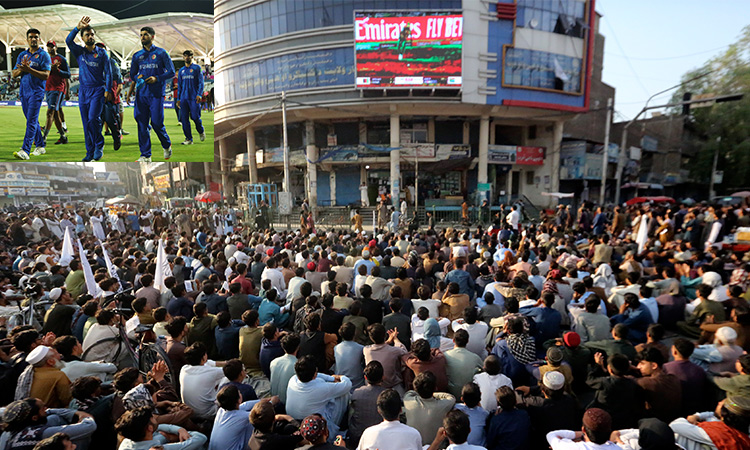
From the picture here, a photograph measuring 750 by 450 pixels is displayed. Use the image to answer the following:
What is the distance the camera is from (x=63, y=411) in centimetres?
304

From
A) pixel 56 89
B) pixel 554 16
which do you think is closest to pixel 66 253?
pixel 56 89

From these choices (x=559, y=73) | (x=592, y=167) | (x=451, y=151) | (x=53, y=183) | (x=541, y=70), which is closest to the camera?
(x=53, y=183)

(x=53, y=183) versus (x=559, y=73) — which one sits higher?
(x=559, y=73)

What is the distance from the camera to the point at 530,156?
1129 inches

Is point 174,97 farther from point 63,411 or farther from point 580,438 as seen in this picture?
point 580,438

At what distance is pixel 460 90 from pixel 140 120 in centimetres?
1866

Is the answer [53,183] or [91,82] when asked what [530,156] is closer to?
[91,82]

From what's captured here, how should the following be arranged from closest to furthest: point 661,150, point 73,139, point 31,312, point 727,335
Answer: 1. point 727,335
2. point 31,312
3. point 73,139
4. point 661,150

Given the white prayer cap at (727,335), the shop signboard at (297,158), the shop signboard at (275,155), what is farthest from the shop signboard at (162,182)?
the white prayer cap at (727,335)

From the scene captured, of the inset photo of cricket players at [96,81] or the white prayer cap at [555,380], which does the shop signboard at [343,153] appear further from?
the white prayer cap at [555,380]

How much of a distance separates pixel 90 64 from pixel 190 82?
3.73 m

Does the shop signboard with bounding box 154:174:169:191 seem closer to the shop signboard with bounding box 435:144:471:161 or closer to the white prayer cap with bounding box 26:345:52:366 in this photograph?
the shop signboard with bounding box 435:144:471:161

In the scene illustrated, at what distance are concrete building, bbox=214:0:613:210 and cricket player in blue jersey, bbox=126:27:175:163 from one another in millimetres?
9502

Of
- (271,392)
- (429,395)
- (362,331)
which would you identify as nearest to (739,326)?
(429,395)
